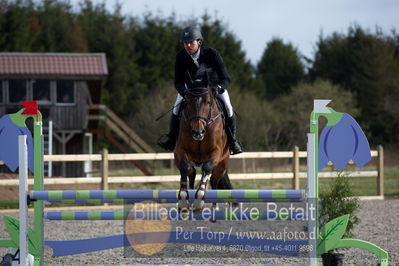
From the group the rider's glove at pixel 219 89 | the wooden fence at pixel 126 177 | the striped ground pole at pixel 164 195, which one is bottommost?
the wooden fence at pixel 126 177

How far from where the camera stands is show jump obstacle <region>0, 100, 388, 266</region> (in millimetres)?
5188

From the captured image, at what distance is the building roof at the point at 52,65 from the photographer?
79.8 ft

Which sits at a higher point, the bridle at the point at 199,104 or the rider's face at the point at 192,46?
the rider's face at the point at 192,46

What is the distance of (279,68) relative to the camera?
42.6 m

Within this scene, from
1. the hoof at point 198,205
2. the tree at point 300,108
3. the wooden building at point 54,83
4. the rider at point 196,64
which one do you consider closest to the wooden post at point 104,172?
the rider at point 196,64

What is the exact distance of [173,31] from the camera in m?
39.3

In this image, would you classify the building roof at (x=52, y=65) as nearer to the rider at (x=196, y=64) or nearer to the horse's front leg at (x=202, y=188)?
the rider at (x=196, y=64)

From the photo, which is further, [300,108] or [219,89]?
[300,108]

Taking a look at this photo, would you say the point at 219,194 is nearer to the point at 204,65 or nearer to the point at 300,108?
the point at 204,65

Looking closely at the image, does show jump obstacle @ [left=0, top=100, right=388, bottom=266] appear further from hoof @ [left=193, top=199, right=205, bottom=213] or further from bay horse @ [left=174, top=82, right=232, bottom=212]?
bay horse @ [left=174, top=82, right=232, bottom=212]

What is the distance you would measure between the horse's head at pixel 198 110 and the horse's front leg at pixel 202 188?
32 cm

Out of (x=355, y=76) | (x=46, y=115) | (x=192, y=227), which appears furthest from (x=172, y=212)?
(x=355, y=76)

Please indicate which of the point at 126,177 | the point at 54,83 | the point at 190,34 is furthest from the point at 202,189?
the point at 54,83

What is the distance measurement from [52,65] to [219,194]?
66.6ft
